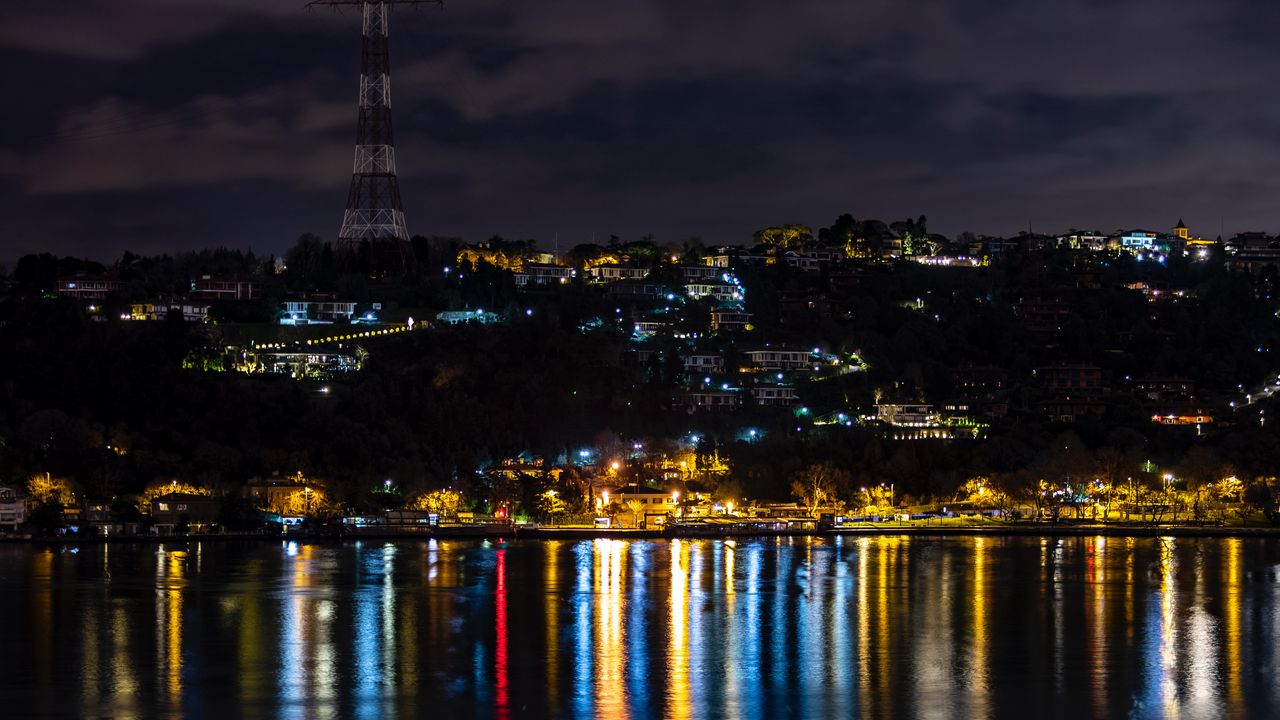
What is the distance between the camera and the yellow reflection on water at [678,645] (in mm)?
18967

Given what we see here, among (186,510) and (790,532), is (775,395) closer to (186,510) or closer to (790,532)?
(790,532)

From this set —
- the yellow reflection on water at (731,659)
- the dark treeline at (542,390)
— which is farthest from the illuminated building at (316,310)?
the yellow reflection on water at (731,659)

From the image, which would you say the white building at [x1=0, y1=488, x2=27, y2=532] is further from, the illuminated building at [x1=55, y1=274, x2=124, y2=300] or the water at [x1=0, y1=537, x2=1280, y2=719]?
the illuminated building at [x1=55, y1=274, x2=124, y2=300]

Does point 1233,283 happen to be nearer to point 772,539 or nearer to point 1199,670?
point 772,539

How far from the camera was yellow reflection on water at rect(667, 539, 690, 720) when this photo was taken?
62.2ft

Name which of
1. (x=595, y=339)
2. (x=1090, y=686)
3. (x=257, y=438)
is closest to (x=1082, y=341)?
(x=595, y=339)

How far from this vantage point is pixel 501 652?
74.0 ft

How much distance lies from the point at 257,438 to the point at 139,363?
6006mm

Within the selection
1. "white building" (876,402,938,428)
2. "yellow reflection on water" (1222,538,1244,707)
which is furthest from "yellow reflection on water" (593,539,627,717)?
"white building" (876,402,938,428)

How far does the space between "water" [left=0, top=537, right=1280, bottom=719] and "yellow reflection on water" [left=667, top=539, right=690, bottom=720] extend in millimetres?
64

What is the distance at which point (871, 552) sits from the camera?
3725 centimetres

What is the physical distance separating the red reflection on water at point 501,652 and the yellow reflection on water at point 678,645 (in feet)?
6.62

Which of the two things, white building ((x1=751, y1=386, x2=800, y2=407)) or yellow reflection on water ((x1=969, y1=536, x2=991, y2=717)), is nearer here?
yellow reflection on water ((x1=969, y1=536, x2=991, y2=717))

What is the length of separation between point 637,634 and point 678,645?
1.13m
